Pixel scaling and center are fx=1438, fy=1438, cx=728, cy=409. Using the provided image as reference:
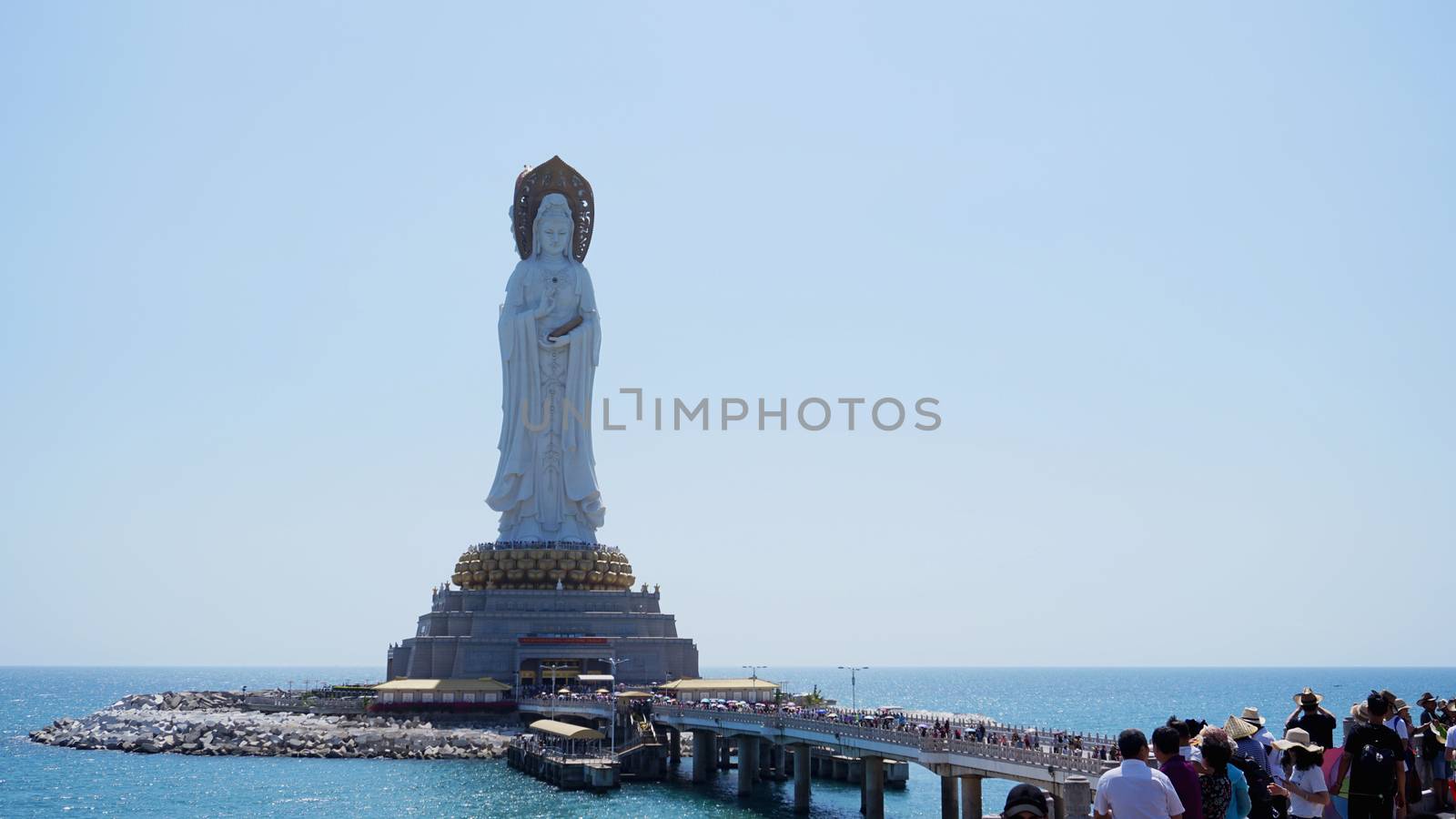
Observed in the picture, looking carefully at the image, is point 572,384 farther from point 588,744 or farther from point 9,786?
point 9,786

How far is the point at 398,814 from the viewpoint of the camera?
39.1 m

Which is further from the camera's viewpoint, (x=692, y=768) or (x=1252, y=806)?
(x=692, y=768)

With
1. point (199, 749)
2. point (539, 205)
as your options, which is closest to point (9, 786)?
point (199, 749)

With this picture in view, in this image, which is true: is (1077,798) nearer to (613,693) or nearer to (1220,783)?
(1220,783)

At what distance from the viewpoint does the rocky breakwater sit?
51875 millimetres

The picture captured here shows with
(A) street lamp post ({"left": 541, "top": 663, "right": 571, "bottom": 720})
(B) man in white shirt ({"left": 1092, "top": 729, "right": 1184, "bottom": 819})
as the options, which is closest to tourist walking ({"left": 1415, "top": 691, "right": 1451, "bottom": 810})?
(B) man in white shirt ({"left": 1092, "top": 729, "right": 1184, "bottom": 819})

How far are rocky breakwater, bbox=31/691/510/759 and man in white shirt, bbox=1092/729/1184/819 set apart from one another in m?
45.1

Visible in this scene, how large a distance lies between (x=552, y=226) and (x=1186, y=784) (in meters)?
60.7

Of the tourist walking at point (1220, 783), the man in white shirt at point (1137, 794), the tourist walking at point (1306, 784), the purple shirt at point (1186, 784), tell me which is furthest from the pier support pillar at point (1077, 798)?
the man in white shirt at point (1137, 794)

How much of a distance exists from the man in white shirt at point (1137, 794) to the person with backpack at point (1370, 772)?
12.5 feet

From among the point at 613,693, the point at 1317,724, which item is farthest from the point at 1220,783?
the point at 613,693

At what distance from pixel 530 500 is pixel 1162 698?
11937 cm

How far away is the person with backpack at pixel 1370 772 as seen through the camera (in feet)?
38.1

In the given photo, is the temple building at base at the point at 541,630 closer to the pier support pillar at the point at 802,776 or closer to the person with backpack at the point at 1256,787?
the pier support pillar at the point at 802,776
